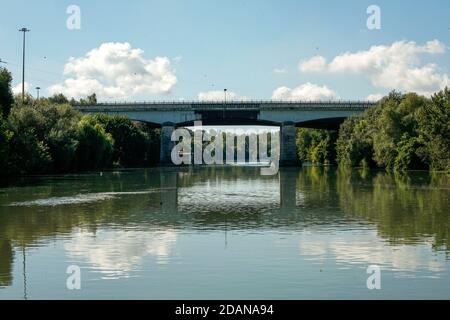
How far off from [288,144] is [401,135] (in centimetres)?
3509

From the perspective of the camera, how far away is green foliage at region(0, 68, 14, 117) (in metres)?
74.0

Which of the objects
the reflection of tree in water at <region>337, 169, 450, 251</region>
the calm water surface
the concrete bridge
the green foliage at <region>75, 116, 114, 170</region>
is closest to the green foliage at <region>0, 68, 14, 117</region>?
the green foliage at <region>75, 116, 114, 170</region>

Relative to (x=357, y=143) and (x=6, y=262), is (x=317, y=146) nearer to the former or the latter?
(x=357, y=143)

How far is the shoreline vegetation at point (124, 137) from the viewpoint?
74625 mm

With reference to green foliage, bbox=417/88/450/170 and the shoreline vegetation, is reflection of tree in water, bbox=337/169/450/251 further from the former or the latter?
the shoreline vegetation

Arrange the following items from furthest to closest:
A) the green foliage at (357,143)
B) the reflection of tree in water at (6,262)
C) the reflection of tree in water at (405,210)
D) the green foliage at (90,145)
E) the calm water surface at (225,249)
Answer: the green foliage at (357,143) → the green foliage at (90,145) → the reflection of tree in water at (405,210) → the reflection of tree in water at (6,262) → the calm water surface at (225,249)

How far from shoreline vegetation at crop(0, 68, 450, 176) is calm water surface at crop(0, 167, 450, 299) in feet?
112

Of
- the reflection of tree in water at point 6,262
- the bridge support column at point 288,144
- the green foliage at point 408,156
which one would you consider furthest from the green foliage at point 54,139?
the green foliage at point 408,156

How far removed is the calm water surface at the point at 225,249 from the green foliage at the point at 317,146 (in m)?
117

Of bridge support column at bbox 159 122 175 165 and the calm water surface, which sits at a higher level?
bridge support column at bbox 159 122 175 165

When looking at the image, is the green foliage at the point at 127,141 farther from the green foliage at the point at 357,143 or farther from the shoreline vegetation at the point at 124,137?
the green foliage at the point at 357,143

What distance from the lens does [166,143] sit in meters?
132

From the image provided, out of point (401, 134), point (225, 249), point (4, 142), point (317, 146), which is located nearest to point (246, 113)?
point (401, 134)

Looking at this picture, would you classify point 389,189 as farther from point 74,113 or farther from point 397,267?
point 74,113
